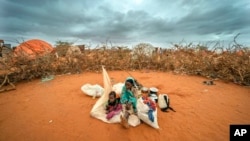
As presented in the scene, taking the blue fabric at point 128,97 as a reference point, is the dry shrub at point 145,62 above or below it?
above

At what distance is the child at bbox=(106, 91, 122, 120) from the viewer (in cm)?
318

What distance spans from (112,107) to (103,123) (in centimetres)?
45

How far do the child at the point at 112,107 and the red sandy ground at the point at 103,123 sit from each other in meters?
0.25

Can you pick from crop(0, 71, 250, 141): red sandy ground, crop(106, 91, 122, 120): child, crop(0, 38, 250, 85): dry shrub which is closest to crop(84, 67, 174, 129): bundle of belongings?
crop(106, 91, 122, 120): child

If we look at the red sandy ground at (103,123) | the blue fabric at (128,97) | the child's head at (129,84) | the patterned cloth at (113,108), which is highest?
the child's head at (129,84)

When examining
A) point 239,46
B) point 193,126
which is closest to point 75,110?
point 193,126

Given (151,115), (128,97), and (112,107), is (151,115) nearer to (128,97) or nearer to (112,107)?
(128,97)

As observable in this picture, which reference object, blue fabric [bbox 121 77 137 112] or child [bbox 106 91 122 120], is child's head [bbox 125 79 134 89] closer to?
blue fabric [bbox 121 77 137 112]

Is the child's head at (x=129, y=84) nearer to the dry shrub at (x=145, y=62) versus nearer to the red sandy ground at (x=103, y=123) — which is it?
the red sandy ground at (x=103, y=123)

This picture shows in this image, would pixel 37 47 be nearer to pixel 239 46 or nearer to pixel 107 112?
pixel 107 112

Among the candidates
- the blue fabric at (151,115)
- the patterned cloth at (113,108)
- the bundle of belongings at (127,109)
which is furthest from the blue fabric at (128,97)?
the blue fabric at (151,115)

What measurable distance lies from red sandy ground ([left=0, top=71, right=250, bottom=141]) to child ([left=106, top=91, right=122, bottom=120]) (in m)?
0.25

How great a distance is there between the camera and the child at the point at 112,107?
125 inches

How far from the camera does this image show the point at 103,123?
3061mm
